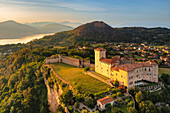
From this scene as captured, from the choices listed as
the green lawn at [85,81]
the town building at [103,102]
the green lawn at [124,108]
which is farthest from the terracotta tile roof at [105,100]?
the green lawn at [85,81]

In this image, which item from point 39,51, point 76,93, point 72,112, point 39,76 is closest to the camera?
point 72,112

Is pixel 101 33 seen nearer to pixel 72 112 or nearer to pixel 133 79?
pixel 133 79

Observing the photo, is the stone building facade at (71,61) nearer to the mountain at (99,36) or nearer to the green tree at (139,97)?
the green tree at (139,97)

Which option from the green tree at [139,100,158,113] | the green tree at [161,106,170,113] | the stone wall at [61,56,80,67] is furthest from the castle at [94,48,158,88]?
the stone wall at [61,56,80,67]

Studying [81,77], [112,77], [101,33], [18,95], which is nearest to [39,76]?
[18,95]

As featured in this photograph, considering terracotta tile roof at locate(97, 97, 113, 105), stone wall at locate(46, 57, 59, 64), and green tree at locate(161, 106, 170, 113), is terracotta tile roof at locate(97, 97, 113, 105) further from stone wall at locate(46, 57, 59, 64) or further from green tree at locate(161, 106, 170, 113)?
stone wall at locate(46, 57, 59, 64)

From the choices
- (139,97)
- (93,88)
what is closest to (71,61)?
(93,88)

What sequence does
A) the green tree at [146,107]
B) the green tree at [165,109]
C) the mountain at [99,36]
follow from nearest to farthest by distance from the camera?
the green tree at [146,107]
the green tree at [165,109]
the mountain at [99,36]

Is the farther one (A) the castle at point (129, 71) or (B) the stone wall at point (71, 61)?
(B) the stone wall at point (71, 61)

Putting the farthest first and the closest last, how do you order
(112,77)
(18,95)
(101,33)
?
(101,33), (18,95), (112,77)
